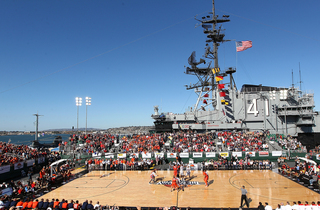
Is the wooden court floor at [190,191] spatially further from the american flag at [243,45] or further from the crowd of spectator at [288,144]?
the american flag at [243,45]

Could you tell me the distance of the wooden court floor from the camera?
45.7 ft

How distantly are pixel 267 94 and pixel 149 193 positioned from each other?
2683 cm

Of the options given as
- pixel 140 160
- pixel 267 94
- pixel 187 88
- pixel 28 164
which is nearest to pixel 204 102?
pixel 187 88

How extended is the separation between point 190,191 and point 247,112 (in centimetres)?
2206

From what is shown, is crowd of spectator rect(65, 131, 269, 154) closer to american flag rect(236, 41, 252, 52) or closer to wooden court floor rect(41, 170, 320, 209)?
wooden court floor rect(41, 170, 320, 209)

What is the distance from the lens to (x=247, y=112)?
3384 cm

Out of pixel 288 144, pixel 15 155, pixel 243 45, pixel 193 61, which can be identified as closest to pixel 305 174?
pixel 288 144

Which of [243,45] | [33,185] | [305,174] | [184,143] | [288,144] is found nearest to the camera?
[33,185]

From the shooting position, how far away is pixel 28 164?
25062 millimetres

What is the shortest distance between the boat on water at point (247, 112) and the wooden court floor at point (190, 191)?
12832mm

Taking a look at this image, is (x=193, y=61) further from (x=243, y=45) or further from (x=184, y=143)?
(x=184, y=143)

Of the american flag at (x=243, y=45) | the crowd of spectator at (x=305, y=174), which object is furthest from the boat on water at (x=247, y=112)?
the crowd of spectator at (x=305, y=174)

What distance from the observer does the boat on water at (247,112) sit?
1278 inches

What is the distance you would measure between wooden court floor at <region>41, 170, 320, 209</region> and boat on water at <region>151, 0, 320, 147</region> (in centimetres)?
1283
